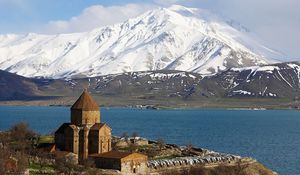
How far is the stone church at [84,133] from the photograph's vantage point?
2473 inches

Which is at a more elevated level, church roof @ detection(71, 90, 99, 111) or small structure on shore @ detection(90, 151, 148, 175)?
church roof @ detection(71, 90, 99, 111)

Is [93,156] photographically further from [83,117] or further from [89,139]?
[83,117]

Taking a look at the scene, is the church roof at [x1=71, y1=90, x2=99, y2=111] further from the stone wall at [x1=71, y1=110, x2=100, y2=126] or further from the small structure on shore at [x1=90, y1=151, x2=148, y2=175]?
the small structure on shore at [x1=90, y1=151, x2=148, y2=175]

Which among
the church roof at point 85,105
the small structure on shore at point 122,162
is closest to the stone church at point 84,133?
the church roof at point 85,105

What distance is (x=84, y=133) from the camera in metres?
62.8

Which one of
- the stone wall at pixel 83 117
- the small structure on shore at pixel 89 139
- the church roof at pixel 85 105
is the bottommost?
the small structure on shore at pixel 89 139

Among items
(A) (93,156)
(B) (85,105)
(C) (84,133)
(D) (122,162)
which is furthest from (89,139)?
(D) (122,162)

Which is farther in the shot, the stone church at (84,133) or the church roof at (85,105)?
the church roof at (85,105)

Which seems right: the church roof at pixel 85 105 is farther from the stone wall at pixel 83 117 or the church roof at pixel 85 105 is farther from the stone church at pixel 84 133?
the stone wall at pixel 83 117

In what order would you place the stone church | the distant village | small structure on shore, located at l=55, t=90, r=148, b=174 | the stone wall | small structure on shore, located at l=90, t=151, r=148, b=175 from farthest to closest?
the stone wall, the stone church, small structure on shore, located at l=55, t=90, r=148, b=174, small structure on shore, located at l=90, t=151, r=148, b=175, the distant village

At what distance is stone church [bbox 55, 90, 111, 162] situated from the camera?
206ft

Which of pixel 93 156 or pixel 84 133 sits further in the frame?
pixel 84 133

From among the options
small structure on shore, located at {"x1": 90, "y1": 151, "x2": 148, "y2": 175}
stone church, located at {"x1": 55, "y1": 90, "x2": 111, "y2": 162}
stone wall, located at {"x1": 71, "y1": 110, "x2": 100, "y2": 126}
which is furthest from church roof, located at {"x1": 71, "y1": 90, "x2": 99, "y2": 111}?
small structure on shore, located at {"x1": 90, "y1": 151, "x2": 148, "y2": 175}

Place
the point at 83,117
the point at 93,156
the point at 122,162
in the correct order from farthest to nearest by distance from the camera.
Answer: the point at 83,117 → the point at 93,156 → the point at 122,162
